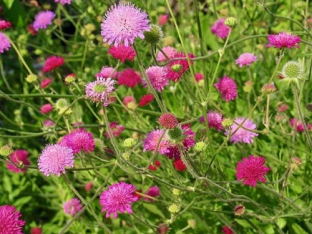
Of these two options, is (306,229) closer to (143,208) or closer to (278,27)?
(143,208)

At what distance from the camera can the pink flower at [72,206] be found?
186 cm

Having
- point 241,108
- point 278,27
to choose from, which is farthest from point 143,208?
point 278,27

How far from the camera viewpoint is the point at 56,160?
3.97 ft

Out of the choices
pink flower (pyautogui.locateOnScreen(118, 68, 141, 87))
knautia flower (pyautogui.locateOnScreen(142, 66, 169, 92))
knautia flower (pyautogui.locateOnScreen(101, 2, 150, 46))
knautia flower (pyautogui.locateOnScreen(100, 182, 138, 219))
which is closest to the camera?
knautia flower (pyautogui.locateOnScreen(101, 2, 150, 46))

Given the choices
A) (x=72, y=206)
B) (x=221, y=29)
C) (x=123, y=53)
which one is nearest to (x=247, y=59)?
(x=221, y=29)

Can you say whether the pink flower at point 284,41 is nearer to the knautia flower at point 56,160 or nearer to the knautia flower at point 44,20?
the knautia flower at point 56,160

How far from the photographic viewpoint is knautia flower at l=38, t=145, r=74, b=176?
47.3 inches

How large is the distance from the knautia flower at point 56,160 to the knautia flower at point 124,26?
1.00 feet

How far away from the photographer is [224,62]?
2.37m

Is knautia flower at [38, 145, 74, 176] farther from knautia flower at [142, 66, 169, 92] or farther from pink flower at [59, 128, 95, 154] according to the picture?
knautia flower at [142, 66, 169, 92]

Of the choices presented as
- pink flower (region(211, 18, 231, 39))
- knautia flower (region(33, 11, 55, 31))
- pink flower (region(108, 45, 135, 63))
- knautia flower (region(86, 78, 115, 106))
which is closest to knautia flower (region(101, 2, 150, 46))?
knautia flower (region(86, 78, 115, 106))

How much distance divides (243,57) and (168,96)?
54 centimetres

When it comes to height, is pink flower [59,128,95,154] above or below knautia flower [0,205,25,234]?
above

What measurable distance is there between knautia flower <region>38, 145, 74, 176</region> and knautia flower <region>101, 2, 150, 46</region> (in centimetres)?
30
